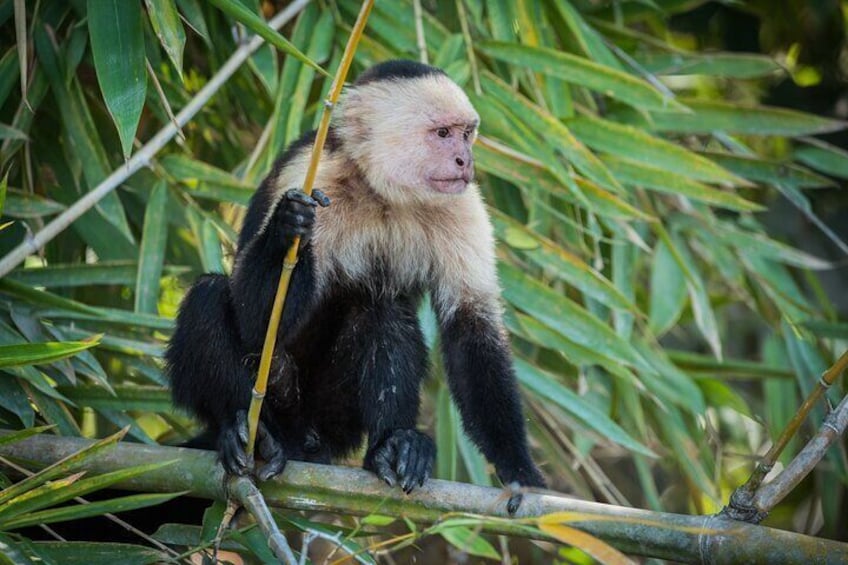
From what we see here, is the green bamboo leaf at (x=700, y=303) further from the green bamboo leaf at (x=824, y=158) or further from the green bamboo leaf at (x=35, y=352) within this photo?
the green bamboo leaf at (x=35, y=352)

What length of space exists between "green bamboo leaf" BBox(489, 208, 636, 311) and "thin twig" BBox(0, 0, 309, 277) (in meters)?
1.02

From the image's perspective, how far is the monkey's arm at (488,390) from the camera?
3.21 meters

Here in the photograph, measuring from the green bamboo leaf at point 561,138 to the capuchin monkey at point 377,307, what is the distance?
0.58 meters

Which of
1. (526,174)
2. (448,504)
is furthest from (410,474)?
(526,174)

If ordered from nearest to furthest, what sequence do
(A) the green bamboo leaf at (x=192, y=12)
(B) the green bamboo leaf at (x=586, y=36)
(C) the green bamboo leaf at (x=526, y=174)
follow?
(A) the green bamboo leaf at (x=192, y=12)
(C) the green bamboo leaf at (x=526, y=174)
(B) the green bamboo leaf at (x=586, y=36)

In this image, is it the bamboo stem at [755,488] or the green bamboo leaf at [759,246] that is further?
the green bamboo leaf at [759,246]

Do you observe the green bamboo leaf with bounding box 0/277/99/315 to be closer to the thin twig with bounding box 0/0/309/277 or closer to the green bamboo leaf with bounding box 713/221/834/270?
the thin twig with bounding box 0/0/309/277

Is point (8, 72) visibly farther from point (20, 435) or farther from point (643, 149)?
point (643, 149)

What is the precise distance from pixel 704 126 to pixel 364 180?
183cm

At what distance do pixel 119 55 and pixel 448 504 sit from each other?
1519mm

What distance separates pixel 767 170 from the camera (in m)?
4.85

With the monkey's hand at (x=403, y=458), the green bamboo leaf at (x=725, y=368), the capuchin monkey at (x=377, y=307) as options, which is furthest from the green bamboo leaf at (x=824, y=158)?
the monkey's hand at (x=403, y=458)

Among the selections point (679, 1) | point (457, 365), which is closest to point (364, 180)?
point (457, 365)

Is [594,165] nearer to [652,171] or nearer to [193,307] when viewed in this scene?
[652,171]
